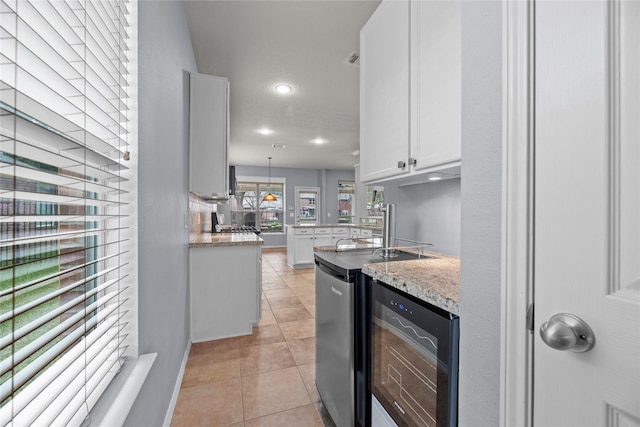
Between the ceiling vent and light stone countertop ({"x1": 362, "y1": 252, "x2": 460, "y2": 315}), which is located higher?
the ceiling vent

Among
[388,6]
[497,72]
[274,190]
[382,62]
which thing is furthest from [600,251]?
[274,190]

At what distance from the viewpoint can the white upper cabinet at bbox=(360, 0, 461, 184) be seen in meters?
1.14

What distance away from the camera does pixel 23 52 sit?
0.50 meters

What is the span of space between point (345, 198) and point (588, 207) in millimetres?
8638

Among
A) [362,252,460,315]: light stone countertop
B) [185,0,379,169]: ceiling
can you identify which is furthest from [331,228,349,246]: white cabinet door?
[362,252,460,315]: light stone countertop

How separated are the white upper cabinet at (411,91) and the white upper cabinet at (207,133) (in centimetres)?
138

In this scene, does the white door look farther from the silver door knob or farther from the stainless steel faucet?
the stainless steel faucet

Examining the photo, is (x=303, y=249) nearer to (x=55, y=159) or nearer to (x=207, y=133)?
(x=207, y=133)

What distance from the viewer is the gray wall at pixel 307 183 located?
8.30 meters

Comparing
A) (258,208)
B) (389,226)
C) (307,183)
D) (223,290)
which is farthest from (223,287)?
(307,183)

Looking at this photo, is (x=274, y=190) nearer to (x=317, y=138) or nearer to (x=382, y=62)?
(x=317, y=138)

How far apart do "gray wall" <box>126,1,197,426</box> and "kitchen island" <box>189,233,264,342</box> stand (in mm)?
407

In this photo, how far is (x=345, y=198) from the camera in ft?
29.9

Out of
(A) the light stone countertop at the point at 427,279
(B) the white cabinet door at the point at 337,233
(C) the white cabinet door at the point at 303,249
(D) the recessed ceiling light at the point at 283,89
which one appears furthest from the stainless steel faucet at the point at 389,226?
(B) the white cabinet door at the point at 337,233
